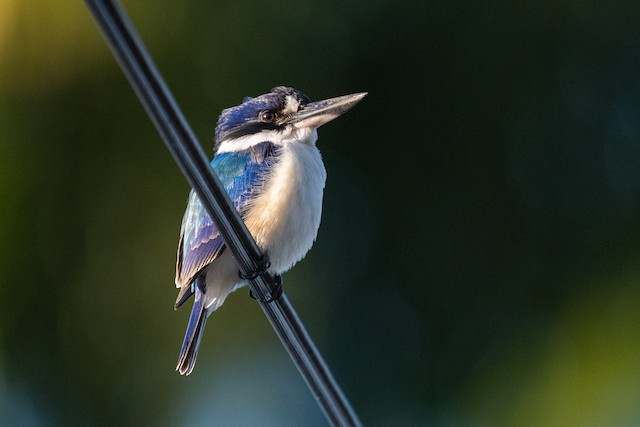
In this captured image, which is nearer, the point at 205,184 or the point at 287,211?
the point at 205,184

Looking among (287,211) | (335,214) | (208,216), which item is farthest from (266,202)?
(335,214)

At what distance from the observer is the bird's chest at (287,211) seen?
260cm

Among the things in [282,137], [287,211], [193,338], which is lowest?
[193,338]

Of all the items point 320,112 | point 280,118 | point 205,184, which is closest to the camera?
point 205,184

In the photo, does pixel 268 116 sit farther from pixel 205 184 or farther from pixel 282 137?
pixel 205 184

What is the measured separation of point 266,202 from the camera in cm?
264

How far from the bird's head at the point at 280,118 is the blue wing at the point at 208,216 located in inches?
3.1

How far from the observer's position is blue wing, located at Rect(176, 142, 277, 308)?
262 cm

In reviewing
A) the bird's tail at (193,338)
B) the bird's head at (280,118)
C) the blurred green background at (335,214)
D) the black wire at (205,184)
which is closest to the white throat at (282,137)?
the bird's head at (280,118)

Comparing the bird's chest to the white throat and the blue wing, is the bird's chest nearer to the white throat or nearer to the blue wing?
the blue wing

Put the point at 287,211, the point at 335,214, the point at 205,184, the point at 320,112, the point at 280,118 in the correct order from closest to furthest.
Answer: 1. the point at 205,184
2. the point at 287,211
3. the point at 320,112
4. the point at 280,118
5. the point at 335,214

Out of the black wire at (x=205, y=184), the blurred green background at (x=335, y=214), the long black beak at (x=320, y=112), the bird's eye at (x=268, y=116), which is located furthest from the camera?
the blurred green background at (x=335, y=214)

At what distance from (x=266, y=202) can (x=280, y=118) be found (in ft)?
1.29

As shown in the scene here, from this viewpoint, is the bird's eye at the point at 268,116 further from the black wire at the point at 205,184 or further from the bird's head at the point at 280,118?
the black wire at the point at 205,184
